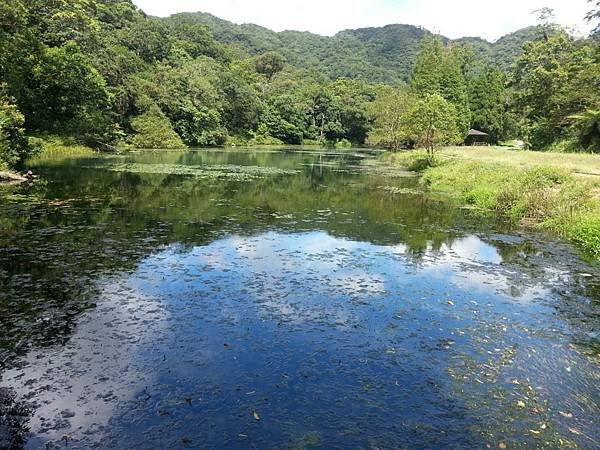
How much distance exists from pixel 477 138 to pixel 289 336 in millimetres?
76354

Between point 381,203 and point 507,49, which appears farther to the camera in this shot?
point 507,49

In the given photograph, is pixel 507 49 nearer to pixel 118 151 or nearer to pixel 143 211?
pixel 118 151

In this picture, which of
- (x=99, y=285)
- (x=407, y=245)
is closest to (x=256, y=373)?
(x=99, y=285)

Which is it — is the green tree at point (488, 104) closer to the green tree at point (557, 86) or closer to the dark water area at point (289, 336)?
the green tree at point (557, 86)

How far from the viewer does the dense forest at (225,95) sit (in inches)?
1770

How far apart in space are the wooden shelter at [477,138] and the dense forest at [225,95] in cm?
205

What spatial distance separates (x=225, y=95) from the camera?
95.7 metres

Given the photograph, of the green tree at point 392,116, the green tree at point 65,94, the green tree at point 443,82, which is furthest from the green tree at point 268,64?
the green tree at point 65,94

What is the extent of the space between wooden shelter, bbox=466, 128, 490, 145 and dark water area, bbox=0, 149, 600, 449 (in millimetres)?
60850

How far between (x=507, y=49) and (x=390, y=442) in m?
204

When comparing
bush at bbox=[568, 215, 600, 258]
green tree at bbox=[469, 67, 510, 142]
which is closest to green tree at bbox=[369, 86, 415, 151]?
green tree at bbox=[469, 67, 510, 142]

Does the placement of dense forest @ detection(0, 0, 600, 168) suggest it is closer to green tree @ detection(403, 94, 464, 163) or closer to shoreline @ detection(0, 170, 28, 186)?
green tree @ detection(403, 94, 464, 163)

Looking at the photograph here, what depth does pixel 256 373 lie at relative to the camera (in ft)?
25.7

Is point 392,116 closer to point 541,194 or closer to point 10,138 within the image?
point 541,194
